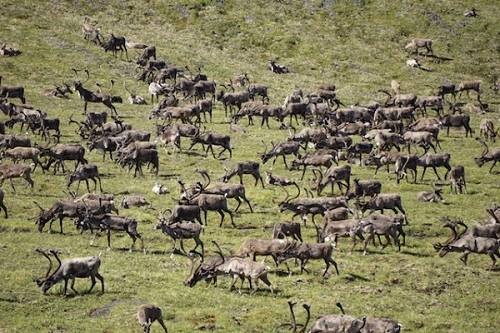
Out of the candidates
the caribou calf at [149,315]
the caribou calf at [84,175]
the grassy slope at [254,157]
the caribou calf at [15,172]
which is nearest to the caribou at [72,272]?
the grassy slope at [254,157]

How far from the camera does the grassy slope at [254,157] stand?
26047mm

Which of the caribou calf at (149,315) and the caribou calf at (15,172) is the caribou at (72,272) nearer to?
the caribou calf at (149,315)

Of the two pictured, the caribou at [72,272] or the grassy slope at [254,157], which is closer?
the grassy slope at [254,157]

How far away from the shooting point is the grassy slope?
26047 mm

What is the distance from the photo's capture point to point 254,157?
48594mm

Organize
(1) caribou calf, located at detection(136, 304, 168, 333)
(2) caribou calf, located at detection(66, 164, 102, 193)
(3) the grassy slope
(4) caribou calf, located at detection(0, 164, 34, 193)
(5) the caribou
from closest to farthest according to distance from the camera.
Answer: (1) caribou calf, located at detection(136, 304, 168, 333) < (3) the grassy slope < (5) the caribou < (4) caribou calf, located at detection(0, 164, 34, 193) < (2) caribou calf, located at detection(66, 164, 102, 193)

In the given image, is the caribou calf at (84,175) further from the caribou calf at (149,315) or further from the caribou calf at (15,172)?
the caribou calf at (149,315)

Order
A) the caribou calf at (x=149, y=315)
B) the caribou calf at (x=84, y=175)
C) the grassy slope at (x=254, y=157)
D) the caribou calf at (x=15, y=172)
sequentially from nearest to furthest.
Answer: the caribou calf at (x=149, y=315), the grassy slope at (x=254, y=157), the caribou calf at (x=15, y=172), the caribou calf at (x=84, y=175)

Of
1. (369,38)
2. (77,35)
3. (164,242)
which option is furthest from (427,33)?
(164,242)

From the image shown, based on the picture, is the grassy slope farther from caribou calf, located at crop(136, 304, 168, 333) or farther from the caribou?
caribou calf, located at crop(136, 304, 168, 333)

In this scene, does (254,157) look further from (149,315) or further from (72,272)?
(149,315)

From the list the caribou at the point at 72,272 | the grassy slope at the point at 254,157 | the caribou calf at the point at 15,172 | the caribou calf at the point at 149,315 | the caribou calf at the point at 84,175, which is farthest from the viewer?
the caribou calf at the point at 84,175

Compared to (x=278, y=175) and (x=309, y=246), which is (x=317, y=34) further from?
(x=309, y=246)

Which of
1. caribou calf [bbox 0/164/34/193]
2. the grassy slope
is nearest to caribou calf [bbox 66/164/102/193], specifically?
the grassy slope
